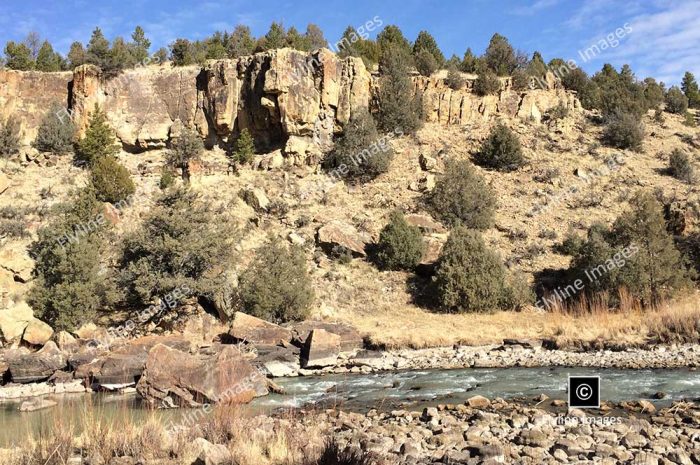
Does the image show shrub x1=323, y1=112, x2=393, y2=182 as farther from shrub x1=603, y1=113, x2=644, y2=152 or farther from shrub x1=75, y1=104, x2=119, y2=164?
shrub x1=603, y1=113, x2=644, y2=152

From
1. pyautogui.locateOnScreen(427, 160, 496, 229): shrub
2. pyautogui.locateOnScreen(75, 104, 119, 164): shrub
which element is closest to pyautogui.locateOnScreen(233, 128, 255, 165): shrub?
pyautogui.locateOnScreen(75, 104, 119, 164): shrub

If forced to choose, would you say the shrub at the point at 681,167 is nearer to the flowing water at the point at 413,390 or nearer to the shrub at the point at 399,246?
the shrub at the point at 399,246

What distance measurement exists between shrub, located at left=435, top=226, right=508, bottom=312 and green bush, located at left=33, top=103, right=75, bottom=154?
2758 cm

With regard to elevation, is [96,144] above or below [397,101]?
below

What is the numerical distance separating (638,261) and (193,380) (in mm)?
18123

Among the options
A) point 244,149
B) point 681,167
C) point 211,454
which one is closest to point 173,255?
point 244,149

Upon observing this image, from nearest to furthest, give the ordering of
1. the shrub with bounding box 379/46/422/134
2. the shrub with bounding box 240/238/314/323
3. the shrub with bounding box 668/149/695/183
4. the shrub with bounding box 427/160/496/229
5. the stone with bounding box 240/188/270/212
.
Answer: the shrub with bounding box 240/238/314/323 → the shrub with bounding box 427/160/496/229 → the stone with bounding box 240/188/270/212 → the shrub with bounding box 668/149/695/183 → the shrub with bounding box 379/46/422/134

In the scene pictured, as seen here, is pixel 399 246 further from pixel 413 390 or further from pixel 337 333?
pixel 413 390

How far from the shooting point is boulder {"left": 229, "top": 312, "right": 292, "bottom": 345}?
18234 millimetres

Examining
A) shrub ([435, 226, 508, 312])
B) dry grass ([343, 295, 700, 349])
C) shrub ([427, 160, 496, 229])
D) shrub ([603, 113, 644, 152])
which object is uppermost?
shrub ([603, 113, 644, 152])

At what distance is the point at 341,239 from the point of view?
93.2 feet

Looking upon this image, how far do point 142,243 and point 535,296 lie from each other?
17.5 metres

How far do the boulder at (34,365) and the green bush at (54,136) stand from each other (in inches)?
948

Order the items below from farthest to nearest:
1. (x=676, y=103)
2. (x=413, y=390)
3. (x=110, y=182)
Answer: (x=676, y=103) < (x=110, y=182) < (x=413, y=390)
